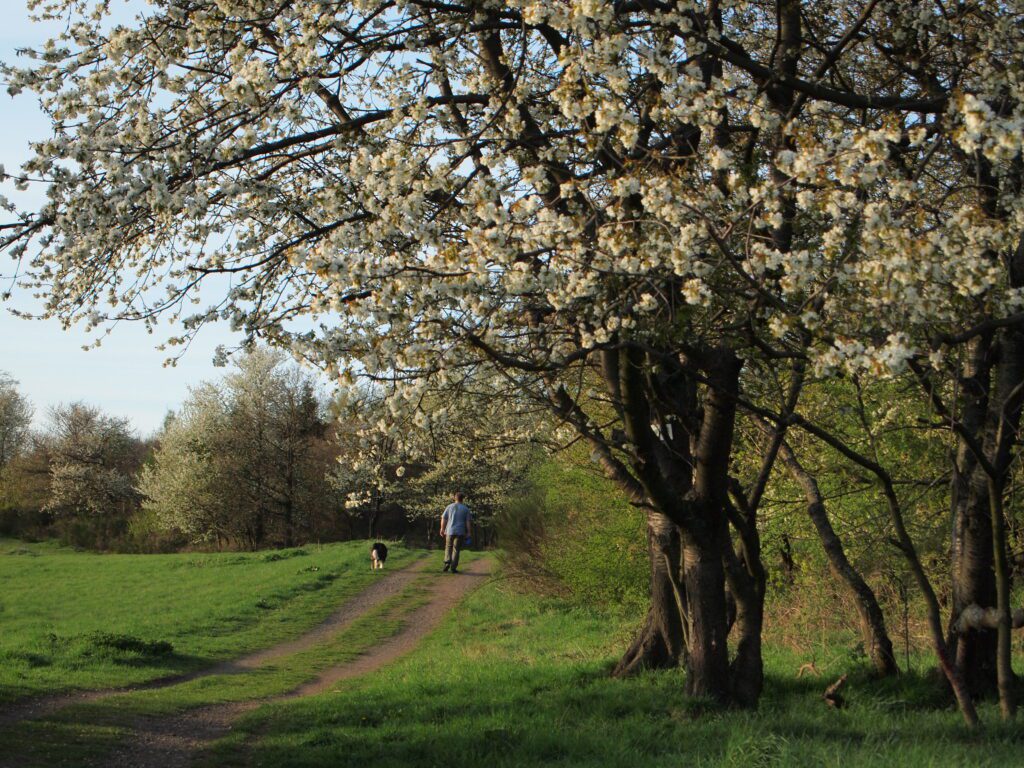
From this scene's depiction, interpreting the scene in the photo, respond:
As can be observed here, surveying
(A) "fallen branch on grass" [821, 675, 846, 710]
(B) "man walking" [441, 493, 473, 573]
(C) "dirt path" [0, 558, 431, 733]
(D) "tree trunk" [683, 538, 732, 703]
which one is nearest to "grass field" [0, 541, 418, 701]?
(C) "dirt path" [0, 558, 431, 733]

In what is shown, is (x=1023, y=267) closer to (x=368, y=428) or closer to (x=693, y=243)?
(x=693, y=243)

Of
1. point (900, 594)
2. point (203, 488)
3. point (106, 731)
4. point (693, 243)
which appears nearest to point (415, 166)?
point (693, 243)

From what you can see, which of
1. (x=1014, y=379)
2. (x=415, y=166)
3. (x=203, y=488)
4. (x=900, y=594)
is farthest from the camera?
(x=203, y=488)

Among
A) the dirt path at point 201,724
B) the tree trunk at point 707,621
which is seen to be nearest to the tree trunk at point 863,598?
the tree trunk at point 707,621

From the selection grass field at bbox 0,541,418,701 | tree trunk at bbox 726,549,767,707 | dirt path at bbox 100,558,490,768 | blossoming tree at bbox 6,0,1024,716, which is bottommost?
dirt path at bbox 100,558,490,768

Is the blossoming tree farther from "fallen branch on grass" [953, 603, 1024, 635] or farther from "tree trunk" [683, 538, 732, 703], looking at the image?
"fallen branch on grass" [953, 603, 1024, 635]

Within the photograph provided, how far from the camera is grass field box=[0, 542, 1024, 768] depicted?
21.0 ft

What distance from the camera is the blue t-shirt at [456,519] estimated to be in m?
23.8

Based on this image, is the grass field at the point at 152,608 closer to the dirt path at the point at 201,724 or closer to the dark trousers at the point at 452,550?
the dirt path at the point at 201,724

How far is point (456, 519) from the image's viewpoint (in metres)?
24.0

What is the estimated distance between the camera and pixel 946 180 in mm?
8797

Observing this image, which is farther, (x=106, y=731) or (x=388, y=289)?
(x=106, y=731)

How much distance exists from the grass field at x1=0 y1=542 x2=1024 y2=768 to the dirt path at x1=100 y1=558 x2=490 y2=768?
7.7 inches

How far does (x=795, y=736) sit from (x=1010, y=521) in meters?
5.69
